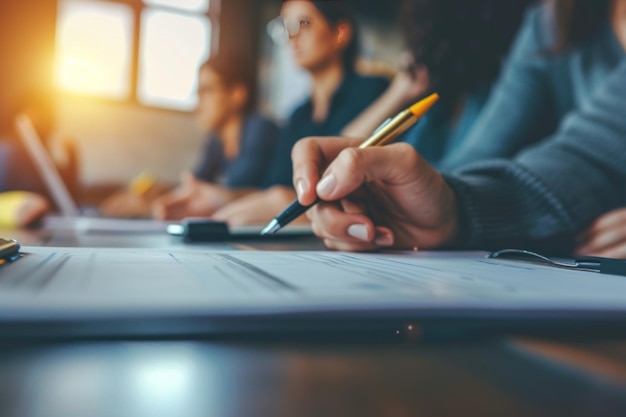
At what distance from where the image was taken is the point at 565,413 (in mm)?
110

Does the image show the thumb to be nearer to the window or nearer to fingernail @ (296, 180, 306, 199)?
fingernail @ (296, 180, 306, 199)

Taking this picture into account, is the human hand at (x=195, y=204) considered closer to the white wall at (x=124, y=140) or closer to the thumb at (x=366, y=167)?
the thumb at (x=366, y=167)

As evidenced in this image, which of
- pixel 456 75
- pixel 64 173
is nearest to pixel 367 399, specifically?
pixel 456 75

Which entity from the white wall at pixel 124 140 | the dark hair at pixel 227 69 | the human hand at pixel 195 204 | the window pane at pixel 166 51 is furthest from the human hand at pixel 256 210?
the white wall at pixel 124 140

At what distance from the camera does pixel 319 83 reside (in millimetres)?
891

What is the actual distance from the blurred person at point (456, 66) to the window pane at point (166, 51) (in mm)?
1531

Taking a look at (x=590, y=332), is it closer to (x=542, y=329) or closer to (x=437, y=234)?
(x=542, y=329)

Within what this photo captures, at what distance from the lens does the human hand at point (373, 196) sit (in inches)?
11.4

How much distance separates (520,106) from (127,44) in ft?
6.61

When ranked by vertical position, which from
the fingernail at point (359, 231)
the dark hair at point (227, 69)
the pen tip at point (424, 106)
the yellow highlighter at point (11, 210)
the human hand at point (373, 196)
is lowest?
the yellow highlighter at point (11, 210)

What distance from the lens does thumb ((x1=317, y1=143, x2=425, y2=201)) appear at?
28 centimetres

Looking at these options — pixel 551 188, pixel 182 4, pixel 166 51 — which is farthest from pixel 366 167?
pixel 182 4

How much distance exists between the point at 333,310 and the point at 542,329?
0.18 feet

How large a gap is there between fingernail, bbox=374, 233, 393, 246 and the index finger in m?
0.06
